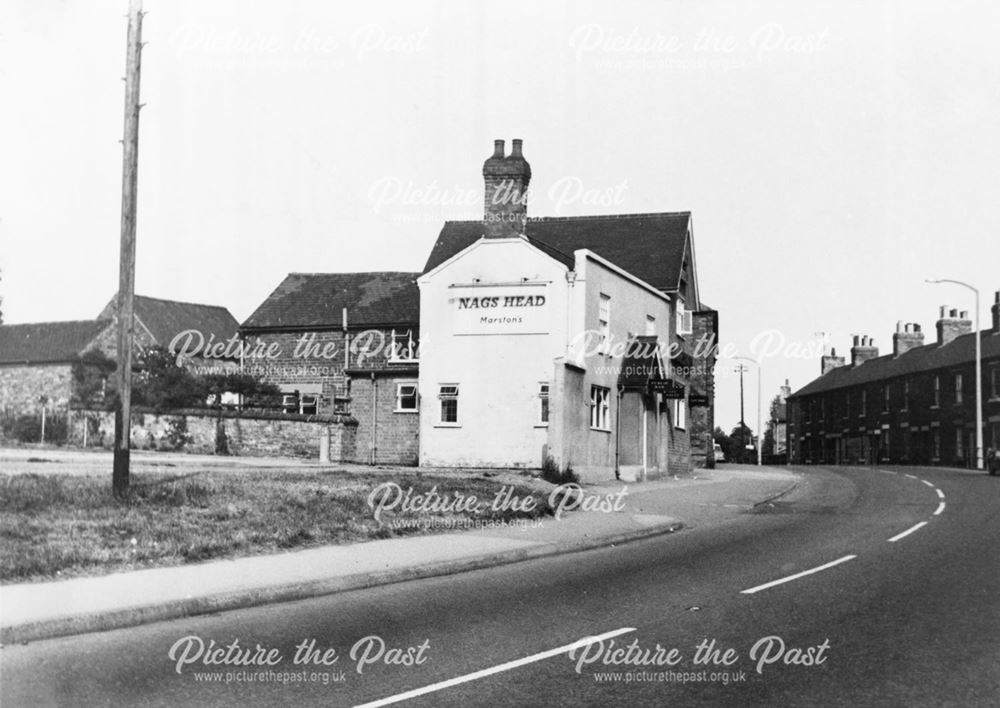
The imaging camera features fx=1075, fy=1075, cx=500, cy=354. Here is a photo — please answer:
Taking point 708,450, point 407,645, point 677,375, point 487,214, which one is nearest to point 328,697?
point 407,645

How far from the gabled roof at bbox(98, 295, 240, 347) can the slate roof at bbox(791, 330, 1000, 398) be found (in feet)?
135

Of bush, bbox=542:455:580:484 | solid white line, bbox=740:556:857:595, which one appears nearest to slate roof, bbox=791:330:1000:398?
bush, bbox=542:455:580:484

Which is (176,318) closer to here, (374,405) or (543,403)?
(374,405)

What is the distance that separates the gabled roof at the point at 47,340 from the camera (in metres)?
31.0

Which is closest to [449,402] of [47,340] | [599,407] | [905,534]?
[599,407]

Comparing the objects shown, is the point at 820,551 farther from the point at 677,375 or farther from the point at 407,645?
the point at 677,375

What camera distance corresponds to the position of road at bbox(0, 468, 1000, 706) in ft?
23.1

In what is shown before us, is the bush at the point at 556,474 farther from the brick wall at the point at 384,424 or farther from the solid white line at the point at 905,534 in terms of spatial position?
the brick wall at the point at 384,424

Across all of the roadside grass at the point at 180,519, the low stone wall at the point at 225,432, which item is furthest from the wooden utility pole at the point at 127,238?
the low stone wall at the point at 225,432

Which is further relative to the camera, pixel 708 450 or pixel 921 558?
pixel 708 450

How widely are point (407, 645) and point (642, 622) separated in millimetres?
2224

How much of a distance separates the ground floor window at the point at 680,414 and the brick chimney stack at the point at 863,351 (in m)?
43.9

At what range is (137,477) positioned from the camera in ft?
61.2

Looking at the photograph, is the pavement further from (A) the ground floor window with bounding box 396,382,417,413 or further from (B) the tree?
(B) the tree
